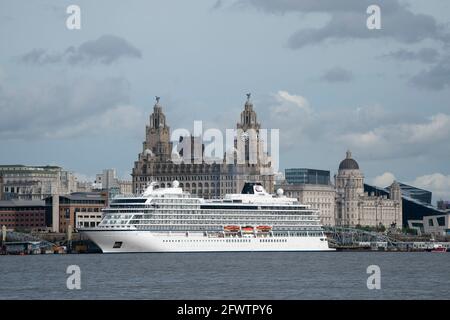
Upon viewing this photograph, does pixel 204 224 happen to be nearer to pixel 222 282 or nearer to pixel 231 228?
pixel 231 228

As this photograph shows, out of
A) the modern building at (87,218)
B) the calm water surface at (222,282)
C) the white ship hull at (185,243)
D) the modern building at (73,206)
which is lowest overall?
the calm water surface at (222,282)

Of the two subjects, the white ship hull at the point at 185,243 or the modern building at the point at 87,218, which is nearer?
the white ship hull at the point at 185,243

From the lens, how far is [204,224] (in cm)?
13288

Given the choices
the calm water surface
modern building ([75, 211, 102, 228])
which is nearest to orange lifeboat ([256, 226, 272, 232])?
the calm water surface

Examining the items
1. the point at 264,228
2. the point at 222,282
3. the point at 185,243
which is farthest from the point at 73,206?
the point at 222,282

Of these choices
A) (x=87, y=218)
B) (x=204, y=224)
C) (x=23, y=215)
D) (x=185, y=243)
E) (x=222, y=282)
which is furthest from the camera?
(x=23, y=215)

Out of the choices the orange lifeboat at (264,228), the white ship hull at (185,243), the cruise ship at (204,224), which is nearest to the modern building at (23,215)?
the cruise ship at (204,224)

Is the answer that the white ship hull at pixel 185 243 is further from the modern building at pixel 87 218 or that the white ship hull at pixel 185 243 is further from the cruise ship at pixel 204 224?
A: the modern building at pixel 87 218

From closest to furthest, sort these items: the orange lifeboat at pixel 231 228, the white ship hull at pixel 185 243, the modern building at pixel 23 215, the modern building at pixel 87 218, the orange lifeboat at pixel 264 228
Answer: the white ship hull at pixel 185 243 → the orange lifeboat at pixel 231 228 → the orange lifeboat at pixel 264 228 → the modern building at pixel 87 218 → the modern building at pixel 23 215

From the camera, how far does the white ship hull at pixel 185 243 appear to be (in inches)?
4911

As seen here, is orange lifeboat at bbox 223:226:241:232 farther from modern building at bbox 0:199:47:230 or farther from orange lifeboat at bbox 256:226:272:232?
modern building at bbox 0:199:47:230

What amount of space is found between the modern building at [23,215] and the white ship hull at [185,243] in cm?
6233

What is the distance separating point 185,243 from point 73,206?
62710mm
